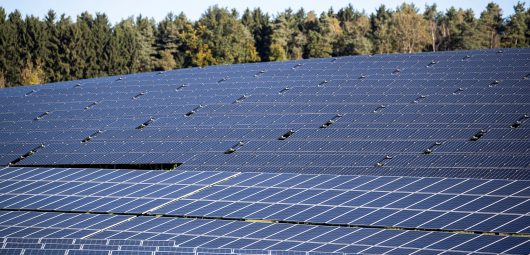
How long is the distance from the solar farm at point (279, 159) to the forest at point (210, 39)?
71.6 meters

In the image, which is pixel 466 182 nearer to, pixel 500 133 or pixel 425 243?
pixel 425 243

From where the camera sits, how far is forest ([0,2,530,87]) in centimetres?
14325

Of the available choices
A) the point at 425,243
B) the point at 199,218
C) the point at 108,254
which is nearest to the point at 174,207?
the point at 199,218

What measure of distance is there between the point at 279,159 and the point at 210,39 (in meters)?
115

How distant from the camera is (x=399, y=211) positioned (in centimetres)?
3294

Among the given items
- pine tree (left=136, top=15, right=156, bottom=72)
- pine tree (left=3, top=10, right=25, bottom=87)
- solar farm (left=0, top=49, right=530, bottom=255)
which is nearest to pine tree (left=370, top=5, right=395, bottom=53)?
pine tree (left=136, top=15, right=156, bottom=72)

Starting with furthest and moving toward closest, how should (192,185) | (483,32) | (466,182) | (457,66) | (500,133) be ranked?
(483,32) → (457,66) → (500,133) → (192,185) → (466,182)

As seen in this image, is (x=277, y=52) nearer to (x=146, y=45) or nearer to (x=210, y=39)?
(x=210, y=39)

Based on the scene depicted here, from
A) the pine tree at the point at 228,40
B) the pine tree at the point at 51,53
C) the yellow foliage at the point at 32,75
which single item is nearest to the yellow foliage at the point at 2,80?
the yellow foliage at the point at 32,75

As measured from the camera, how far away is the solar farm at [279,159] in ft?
101

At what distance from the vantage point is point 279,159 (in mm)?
48375

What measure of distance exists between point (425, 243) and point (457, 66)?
117 feet

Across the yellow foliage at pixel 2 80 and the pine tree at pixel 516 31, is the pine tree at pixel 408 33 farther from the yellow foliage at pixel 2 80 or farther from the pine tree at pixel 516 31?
the yellow foliage at pixel 2 80

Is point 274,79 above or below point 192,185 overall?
above
